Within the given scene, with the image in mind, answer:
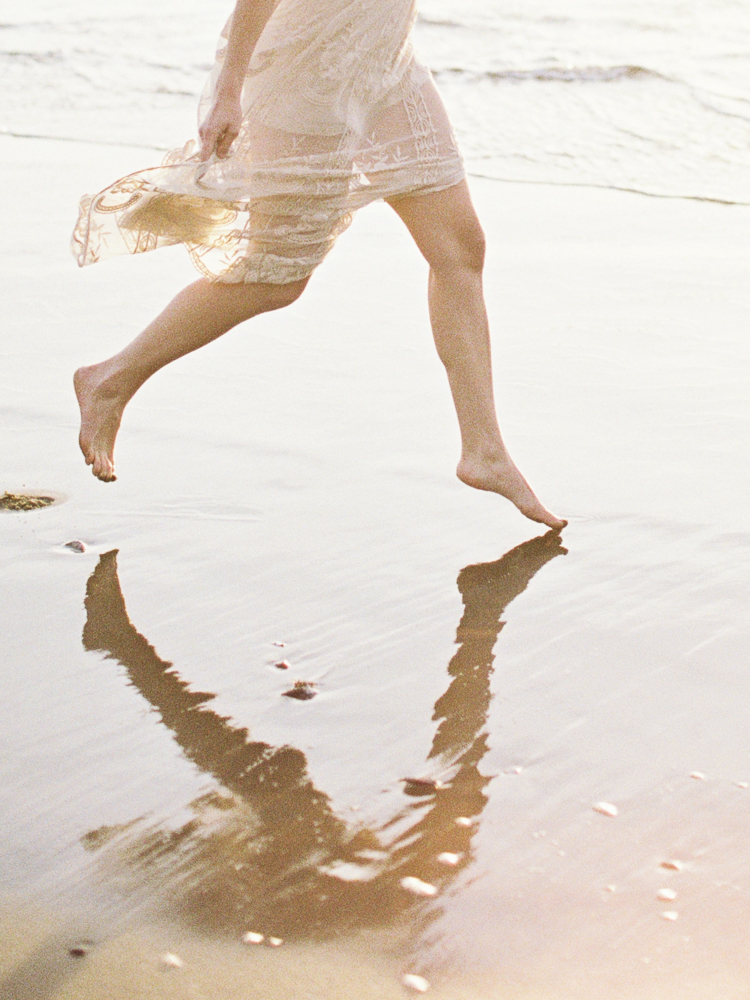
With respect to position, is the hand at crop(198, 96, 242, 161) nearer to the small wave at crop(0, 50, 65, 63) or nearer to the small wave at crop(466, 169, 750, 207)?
the small wave at crop(466, 169, 750, 207)

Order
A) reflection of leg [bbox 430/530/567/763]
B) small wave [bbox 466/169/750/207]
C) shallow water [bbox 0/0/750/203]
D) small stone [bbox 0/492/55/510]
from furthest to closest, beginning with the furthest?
shallow water [bbox 0/0/750/203], small wave [bbox 466/169/750/207], small stone [bbox 0/492/55/510], reflection of leg [bbox 430/530/567/763]

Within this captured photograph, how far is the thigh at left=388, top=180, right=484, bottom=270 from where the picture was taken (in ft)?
9.25

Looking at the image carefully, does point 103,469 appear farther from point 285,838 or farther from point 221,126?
point 285,838

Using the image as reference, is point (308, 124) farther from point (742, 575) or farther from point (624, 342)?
point (624, 342)

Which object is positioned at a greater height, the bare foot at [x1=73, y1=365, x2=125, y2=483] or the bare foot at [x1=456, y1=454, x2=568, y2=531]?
the bare foot at [x1=73, y1=365, x2=125, y2=483]

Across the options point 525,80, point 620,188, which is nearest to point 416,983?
point 620,188

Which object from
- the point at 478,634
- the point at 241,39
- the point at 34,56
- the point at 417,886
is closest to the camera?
the point at 417,886

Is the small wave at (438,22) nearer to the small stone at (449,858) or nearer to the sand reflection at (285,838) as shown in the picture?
the sand reflection at (285,838)

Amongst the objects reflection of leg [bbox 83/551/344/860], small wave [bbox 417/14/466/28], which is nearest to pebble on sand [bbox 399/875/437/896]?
reflection of leg [bbox 83/551/344/860]

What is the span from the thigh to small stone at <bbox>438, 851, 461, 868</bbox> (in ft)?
4.70

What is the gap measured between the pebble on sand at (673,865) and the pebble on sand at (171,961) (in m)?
0.64

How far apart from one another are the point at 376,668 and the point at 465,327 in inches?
36.0

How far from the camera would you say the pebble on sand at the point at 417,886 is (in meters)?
1.73

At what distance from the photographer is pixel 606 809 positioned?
1.90m
